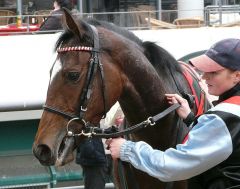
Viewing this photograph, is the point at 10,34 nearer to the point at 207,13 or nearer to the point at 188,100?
the point at 207,13

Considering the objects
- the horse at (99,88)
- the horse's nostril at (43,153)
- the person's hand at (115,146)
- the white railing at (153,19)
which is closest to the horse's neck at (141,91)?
the horse at (99,88)

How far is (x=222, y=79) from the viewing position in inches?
106

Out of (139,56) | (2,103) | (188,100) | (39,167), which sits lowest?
(39,167)

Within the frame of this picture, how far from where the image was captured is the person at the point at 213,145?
2547 millimetres

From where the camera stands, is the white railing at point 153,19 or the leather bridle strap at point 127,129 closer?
the leather bridle strap at point 127,129

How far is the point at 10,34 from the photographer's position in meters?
7.15

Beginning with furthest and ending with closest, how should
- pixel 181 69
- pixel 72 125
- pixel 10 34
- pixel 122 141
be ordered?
pixel 10 34
pixel 181 69
pixel 72 125
pixel 122 141

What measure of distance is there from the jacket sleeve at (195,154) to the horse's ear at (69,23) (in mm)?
841

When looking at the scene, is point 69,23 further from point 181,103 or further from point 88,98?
point 181,103

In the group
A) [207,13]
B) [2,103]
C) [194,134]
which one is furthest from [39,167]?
[194,134]

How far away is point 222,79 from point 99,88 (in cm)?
78

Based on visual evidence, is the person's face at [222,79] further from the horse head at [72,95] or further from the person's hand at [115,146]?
the horse head at [72,95]

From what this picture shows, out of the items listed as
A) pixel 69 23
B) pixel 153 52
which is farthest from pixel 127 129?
pixel 69 23

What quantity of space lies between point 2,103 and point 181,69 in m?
2.97
